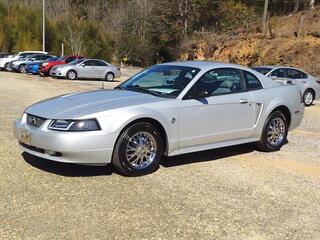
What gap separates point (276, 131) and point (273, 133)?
93 millimetres

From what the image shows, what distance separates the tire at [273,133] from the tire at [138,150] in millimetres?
2199

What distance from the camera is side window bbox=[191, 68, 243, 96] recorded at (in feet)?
23.4

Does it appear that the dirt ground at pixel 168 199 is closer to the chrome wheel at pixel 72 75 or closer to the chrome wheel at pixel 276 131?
the chrome wheel at pixel 276 131

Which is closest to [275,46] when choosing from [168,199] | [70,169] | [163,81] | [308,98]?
[308,98]

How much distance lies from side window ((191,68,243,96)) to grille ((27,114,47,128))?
208 centimetres

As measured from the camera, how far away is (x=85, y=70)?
3033 cm

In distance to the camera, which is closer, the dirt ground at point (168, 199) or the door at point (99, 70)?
the dirt ground at point (168, 199)

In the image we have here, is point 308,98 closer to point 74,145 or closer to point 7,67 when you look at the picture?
point 74,145

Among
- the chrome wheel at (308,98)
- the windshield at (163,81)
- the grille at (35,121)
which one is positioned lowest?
the chrome wheel at (308,98)

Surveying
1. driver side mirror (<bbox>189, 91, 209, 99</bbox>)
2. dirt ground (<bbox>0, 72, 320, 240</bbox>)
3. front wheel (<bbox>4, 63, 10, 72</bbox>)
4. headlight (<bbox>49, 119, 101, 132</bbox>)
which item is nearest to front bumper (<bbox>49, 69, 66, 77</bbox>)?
front wheel (<bbox>4, 63, 10, 72</bbox>)

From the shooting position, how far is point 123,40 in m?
65.9

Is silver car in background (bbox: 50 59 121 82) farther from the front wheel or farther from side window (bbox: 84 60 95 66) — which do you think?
the front wheel

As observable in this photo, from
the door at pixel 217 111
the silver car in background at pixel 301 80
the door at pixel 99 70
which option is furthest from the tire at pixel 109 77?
the door at pixel 217 111

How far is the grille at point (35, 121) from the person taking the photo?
6191 mm
